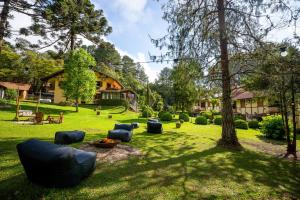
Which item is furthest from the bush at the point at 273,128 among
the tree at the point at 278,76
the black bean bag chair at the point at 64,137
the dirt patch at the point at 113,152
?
the black bean bag chair at the point at 64,137

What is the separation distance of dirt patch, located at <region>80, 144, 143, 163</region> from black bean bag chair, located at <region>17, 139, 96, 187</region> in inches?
99.6

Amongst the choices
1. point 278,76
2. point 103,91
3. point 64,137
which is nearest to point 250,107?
point 103,91

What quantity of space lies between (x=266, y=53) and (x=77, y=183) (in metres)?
9.80

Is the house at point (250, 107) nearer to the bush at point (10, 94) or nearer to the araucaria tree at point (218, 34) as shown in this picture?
the araucaria tree at point (218, 34)

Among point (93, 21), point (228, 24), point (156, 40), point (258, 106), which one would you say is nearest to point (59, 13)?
point (93, 21)

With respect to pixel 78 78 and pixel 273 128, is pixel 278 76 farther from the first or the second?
pixel 78 78

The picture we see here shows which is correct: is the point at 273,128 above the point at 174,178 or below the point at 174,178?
above

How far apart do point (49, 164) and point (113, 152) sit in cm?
425

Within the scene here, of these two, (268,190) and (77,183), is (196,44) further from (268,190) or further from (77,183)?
(77,183)

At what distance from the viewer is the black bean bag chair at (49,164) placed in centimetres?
509

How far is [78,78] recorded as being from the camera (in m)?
28.0

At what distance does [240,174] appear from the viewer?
7527 millimetres

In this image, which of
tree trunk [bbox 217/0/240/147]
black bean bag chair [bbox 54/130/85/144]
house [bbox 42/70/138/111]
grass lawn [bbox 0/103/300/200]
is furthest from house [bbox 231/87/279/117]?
black bean bag chair [bbox 54/130/85/144]

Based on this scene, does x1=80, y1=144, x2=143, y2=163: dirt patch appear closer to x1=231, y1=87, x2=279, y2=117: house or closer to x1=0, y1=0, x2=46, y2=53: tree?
x1=0, y1=0, x2=46, y2=53: tree
